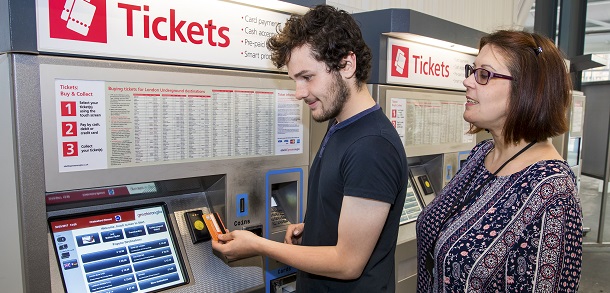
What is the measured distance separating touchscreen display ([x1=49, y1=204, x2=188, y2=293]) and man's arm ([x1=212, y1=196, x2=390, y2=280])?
0.44 m

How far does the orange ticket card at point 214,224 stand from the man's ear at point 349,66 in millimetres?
700

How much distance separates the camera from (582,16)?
556cm

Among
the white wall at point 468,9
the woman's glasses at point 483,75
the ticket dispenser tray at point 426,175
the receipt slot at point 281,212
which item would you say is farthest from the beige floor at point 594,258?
the woman's glasses at point 483,75

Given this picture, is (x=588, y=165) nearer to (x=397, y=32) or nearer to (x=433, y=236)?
(x=397, y=32)

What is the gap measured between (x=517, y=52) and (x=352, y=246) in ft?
2.37

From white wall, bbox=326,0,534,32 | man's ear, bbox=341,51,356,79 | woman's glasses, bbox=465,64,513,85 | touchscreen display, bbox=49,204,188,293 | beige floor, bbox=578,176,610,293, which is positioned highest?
white wall, bbox=326,0,534,32

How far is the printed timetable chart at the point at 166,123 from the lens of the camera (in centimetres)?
132

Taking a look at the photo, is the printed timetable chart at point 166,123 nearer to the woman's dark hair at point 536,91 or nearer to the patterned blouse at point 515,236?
the patterned blouse at point 515,236

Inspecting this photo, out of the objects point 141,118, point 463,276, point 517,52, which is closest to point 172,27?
point 141,118

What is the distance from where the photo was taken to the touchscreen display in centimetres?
142

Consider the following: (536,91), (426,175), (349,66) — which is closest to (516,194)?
(536,91)

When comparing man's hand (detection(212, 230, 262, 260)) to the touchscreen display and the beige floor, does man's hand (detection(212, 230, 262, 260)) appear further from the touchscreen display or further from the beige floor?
the beige floor

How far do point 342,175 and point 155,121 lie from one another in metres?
0.63

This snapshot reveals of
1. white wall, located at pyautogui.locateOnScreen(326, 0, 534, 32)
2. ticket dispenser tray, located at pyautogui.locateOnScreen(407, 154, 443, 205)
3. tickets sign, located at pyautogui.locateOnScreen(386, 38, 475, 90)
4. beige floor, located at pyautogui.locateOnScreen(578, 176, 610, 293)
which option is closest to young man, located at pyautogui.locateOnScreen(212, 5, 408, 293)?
tickets sign, located at pyautogui.locateOnScreen(386, 38, 475, 90)
